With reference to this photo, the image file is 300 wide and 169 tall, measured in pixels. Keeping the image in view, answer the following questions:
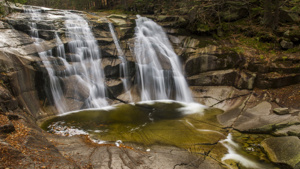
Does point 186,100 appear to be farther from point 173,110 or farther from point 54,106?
point 54,106

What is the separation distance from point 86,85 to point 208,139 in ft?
26.2

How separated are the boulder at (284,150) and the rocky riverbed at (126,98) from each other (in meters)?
0.03

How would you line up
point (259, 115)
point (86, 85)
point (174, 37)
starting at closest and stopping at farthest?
point (259, 115) → point (86, 85) → point (174, 37)

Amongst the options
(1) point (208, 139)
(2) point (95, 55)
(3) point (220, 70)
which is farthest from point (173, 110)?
(2) point (95, 55)

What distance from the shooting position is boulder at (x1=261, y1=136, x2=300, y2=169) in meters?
5.61

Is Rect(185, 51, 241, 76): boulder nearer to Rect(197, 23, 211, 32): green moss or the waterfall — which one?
Rect(197, 23, 211, 32): green moss

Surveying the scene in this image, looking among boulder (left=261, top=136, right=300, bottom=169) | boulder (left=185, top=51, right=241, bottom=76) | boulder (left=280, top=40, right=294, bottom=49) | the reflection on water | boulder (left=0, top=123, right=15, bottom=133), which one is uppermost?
boulder (left=280, top=40, right=294, bottom=49)

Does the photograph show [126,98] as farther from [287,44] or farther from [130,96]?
[287,44]

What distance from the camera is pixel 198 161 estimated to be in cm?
571

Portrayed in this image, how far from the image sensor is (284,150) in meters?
6.03

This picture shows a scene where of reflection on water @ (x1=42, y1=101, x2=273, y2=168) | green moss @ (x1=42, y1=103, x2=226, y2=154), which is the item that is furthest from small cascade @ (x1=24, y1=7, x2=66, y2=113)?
green moss @ (x1=42, y1=103, x2=226, y2=154)

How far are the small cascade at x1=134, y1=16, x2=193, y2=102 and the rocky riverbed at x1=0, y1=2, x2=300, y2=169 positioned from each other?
0.63 meters

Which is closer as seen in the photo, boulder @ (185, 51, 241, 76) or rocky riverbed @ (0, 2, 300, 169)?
rocky riverbed @ (0, 2, 300, 169)

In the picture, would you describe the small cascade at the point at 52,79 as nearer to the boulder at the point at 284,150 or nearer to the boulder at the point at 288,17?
the boulder at the point at 284,150
